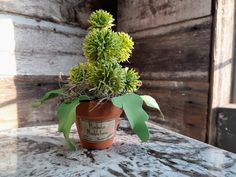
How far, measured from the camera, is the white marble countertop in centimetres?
44

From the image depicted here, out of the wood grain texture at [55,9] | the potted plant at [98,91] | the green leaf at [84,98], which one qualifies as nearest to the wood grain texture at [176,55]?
the wood grain texture at [55,9]

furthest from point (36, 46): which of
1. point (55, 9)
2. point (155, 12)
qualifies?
point (155, 12)

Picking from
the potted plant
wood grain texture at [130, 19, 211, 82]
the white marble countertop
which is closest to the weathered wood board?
wood grain texture at [130, 19, 211, 82]

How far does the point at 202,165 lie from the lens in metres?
0.48

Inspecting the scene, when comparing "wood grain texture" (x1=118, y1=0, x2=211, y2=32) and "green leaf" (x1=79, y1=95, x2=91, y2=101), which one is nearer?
"green leaf" (x1=79, y1=95, x2=91, y2=101)

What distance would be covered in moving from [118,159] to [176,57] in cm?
73

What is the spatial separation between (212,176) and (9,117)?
A: 39.5 inches

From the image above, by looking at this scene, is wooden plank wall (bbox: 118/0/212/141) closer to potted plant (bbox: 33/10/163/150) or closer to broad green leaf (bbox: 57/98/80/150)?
potted plant (bbox: 33/10/163/150)

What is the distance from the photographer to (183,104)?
1075mm

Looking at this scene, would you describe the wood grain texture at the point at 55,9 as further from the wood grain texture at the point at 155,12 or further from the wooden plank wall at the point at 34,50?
the wood grain texture at the point at 155,12

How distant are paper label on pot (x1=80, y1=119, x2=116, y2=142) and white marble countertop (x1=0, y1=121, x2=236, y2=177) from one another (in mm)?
34

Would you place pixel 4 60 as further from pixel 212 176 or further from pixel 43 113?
pixel 212 176

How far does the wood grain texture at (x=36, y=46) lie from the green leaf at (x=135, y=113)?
84cm

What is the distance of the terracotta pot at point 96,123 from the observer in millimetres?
537
